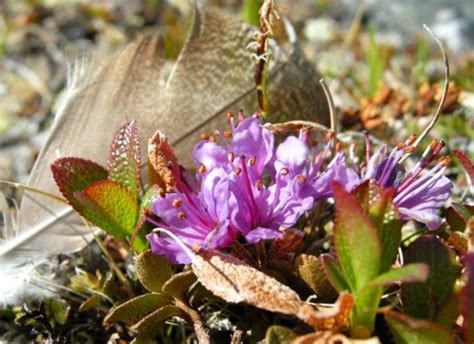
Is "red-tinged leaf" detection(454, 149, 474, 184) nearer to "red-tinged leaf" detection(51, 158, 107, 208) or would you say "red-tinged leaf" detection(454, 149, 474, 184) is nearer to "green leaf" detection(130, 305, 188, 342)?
"green leaf" detection(130, 305, 188, 342)

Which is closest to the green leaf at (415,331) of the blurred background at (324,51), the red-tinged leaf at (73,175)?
the red-tinged leaf at (73,175)

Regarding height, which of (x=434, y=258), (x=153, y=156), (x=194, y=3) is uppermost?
(x=194, y=3)

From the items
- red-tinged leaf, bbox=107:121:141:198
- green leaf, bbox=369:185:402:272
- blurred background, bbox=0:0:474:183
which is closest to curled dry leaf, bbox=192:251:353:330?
green leaf, bbox=369:185:402:272

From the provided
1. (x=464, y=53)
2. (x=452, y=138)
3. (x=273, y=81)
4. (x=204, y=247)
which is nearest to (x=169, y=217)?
(x=204, y=247)

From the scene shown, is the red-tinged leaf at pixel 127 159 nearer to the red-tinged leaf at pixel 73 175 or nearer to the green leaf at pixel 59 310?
the red-tinged leaf at pixel 73 175

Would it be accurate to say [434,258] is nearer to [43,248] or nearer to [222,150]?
[222,150]

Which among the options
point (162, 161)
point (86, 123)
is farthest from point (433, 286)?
point (86, 123)

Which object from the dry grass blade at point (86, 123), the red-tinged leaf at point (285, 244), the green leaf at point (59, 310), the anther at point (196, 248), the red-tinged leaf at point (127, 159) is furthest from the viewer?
the dry grass blade at point (86, 123)

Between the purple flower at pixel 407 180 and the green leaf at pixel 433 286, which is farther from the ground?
the purple flower at pixel 407 180
